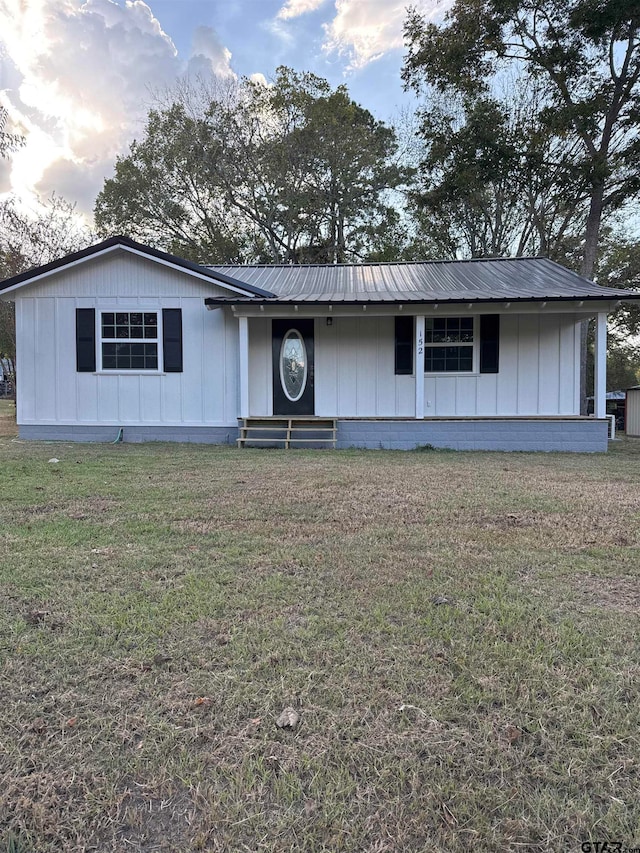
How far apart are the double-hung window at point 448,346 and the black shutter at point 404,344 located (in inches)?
12.3

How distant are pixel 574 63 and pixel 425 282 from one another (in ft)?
31.2

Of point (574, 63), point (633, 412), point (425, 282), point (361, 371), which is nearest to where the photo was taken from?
point (361, 371)

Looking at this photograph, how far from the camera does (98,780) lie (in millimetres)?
1349

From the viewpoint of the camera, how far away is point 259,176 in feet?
65.0

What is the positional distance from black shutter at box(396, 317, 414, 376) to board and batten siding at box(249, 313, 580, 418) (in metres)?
0.14

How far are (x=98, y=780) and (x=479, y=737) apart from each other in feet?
3.73

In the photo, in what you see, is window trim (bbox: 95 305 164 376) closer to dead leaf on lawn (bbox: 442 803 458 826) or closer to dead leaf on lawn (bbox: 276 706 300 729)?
dead leaf on lawn (bbox: 276 706 300 729)

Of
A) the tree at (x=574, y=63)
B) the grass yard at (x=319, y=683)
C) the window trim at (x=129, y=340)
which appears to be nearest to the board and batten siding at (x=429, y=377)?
the window trim at (x=129, y=340)

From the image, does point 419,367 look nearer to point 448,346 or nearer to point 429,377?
point 429,377

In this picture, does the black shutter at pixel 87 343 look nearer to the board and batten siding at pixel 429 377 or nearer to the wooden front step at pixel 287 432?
the board and batten siding at pixel 429 377

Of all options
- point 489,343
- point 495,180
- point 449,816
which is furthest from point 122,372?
point 495,180

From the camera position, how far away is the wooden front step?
840cm

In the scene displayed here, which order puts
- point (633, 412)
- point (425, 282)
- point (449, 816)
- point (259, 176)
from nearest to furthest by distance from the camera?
point (449, 816), point (425, 282), point (633, 412), point (259, 176)

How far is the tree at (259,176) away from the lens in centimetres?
1941
